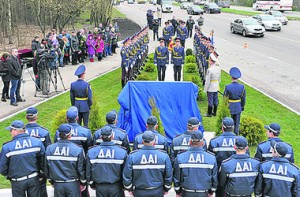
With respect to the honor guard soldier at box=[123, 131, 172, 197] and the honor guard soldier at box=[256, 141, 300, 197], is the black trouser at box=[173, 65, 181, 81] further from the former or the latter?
the honor guard soldier at box=[256, 141, 300, 197]

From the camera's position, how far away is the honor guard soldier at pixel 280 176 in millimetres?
5227

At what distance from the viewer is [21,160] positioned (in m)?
5.84

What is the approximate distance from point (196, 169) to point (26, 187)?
2701 mm

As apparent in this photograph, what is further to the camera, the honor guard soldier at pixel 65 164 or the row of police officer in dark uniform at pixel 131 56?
the row of police officer in dark uniform at pixel 131 56

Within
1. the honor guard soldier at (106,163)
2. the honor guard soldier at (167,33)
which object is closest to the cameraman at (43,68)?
the honor guard soldier at (106,163)

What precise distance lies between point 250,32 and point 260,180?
90.5 ft

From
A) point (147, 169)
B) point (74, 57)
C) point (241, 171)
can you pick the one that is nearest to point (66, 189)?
point (147, 169)

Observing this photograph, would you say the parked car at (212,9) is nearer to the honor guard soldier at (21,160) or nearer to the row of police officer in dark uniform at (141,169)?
the row of police officer in dark uniform at (141,169)

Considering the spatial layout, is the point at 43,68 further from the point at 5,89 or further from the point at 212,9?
the point at 212,9

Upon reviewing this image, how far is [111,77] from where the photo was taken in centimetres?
1789

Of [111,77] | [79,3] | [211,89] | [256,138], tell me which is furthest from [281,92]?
[79,3]

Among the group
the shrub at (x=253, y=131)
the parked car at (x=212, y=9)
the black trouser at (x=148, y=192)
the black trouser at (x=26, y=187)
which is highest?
the parked car at (x=212, y=9)

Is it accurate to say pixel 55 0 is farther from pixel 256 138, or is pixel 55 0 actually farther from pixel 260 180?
pixel 260 180

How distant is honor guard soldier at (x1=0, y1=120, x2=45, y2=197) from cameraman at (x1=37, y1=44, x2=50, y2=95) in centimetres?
824
